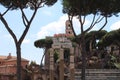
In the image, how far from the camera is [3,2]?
25.5 meters

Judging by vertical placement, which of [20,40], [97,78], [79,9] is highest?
[79,9]

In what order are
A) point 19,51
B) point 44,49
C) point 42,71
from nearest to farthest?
point 19,51 → point 42,71 → point 44,49

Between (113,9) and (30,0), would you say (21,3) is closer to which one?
(30,0)

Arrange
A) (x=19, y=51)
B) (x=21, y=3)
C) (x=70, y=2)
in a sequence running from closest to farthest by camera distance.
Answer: (x=19, y=51)
(x=21, y=3)
(x=70, y=2)

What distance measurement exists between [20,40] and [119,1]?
25.9 feet

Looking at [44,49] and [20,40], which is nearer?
[20,40]

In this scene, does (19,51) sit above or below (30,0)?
below

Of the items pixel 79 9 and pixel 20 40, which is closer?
pixel 20 40

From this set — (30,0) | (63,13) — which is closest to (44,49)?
(63,13)

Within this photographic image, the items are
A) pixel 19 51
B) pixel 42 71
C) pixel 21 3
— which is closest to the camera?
pixel 19 51

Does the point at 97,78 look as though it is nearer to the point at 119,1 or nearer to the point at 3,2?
the point at 119,1

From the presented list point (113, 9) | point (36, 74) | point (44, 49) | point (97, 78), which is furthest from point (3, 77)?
point (44, 49)

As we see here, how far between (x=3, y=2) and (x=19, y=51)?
11.3ft

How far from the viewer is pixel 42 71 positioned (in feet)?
98.7
